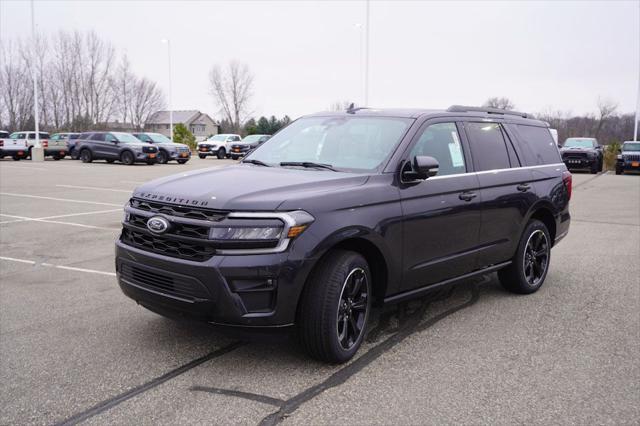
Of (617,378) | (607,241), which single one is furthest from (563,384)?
(607,241)

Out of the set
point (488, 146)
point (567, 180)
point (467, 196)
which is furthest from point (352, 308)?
point (567, 180)

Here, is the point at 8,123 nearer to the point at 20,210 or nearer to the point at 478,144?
the point at 20,210

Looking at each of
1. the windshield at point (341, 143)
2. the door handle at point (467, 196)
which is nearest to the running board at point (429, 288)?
the door handle at point (467, 196)

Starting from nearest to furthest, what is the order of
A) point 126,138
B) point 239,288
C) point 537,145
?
1. point 239,288
2. point 537,145
3. point 126,138

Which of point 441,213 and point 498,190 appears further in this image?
→ point 498,190

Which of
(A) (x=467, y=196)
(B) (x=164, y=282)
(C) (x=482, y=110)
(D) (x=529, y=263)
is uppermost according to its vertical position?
(C) (x=482, y=110)

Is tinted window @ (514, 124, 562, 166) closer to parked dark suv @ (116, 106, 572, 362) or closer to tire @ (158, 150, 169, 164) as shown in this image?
parked dark suv @ (116, 106, 572, 362)

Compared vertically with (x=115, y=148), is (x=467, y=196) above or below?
below

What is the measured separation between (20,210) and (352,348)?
1033 centimetres

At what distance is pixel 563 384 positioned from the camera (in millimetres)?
3881

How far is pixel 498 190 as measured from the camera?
220 inches

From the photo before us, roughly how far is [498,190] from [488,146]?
1.47ft

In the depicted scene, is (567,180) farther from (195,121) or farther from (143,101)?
(195,121)

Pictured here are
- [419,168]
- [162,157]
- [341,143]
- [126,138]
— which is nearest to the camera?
[419,168]
